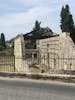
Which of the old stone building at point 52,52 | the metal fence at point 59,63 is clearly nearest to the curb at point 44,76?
the metal fence at point 59,63

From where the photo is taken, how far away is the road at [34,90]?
10.5 metres

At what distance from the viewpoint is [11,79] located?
47.3 ft

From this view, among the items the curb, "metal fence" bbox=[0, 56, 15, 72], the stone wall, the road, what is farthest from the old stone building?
the road

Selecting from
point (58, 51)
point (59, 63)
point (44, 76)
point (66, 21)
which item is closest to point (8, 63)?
point (59, 63)

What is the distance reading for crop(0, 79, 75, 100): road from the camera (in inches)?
413

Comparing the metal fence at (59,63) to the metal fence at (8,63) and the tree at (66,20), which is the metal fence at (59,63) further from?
the tree at (66,20)

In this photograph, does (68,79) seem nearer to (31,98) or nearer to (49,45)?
(31,98)

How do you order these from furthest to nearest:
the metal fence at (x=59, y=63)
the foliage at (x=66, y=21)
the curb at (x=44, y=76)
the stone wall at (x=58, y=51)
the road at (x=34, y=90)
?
the foliage at (x=66, y=21)
the stone wall at (x=58, y=51)
the metal fence at (x=59, y=63)
the curb at (x=44, y=76)
the road at (x=34, y=90)

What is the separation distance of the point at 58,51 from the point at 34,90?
1649cm

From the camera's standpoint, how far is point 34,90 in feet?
38.3

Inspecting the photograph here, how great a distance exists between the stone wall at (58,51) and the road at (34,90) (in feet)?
31.5

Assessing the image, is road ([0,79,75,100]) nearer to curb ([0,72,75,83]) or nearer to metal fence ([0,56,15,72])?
curb ([0,72,75,83])

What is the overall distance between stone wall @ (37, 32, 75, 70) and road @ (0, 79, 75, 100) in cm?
960

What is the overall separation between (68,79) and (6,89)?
225 cm
